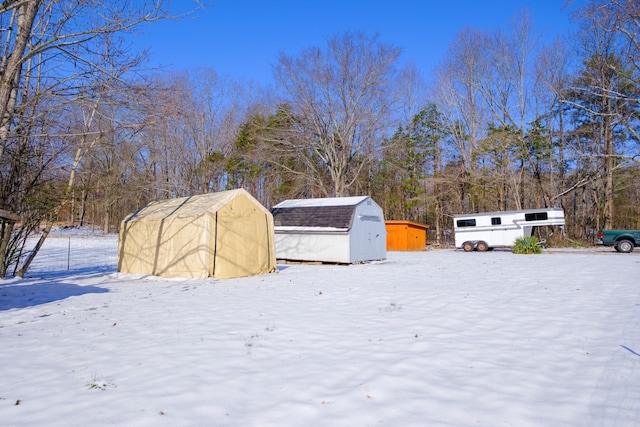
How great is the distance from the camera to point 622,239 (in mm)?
21297

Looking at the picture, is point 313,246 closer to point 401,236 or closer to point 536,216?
point 401,236

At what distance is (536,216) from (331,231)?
46.5 ft

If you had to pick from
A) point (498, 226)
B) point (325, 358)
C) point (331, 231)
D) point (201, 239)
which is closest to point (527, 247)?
point (498, 226)

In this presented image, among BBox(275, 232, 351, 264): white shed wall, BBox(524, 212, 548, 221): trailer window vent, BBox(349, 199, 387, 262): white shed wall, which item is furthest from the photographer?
BBox(524, 212, 548, 221): trailer window vent

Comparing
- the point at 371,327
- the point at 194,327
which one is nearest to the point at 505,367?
the point at 371,327

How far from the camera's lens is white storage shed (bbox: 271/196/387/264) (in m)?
17.0

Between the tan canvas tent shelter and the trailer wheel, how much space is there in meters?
16.4

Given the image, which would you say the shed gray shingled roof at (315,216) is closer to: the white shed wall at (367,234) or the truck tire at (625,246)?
the white shed wall at (367,234)

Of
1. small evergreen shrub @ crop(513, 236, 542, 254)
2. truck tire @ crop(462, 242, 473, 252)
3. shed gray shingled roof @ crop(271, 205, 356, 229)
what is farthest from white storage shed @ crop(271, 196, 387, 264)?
truck tire @ crop(462, 242, 473, 252)

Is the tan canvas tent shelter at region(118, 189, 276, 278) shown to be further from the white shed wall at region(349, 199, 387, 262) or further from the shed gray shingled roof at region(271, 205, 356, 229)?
the white shed wall at region(349, 199, 387, 262)

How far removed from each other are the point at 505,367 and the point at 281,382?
7.31 ft

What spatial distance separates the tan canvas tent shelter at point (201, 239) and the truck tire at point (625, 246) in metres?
19.1

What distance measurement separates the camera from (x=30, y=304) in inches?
295

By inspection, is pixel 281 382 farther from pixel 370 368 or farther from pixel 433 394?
pixel 433 394
